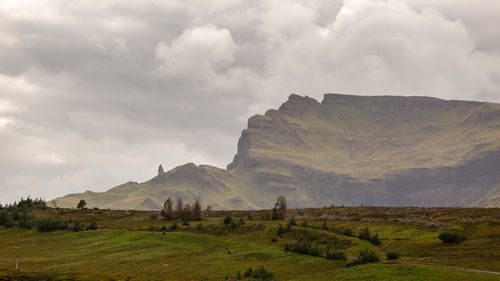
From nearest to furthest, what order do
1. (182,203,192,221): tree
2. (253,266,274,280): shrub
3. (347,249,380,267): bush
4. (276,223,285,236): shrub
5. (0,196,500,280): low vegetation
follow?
(0,196,500,280): low vegetation < (347,249,380,267): bush < (253,266,274,280): shrub < (276,223,285,236): shrub < (182,203,192,221): tree

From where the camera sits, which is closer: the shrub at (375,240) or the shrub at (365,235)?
the shrub at (375,240)

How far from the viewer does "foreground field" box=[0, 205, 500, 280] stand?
57834 mm

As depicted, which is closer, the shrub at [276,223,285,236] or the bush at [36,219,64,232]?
the shrub at [276,223,285,236]

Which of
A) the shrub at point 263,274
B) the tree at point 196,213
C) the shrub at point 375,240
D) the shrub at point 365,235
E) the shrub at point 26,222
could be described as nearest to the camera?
the shrub at point 263,274

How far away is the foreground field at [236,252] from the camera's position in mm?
57834

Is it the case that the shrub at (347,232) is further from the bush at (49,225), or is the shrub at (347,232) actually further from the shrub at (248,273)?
the bush at (49,225)

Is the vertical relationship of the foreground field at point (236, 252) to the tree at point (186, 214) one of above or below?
below

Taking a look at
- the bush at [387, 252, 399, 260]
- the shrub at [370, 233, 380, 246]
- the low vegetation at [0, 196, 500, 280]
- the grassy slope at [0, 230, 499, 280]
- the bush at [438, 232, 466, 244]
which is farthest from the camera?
the shrub at [370, 233, 380, 246]

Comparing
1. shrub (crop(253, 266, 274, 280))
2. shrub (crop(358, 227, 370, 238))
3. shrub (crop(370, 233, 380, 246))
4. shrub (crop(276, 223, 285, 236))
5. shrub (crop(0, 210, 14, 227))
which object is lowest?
shrub (crop(253, 266, 274, 280))

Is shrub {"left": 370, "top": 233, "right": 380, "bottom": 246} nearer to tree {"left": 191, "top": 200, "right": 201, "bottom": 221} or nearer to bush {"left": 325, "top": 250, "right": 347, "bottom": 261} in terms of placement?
bush {"left": 325, "top": 250, "right": 347, "bottom": 261}

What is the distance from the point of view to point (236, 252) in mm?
85688

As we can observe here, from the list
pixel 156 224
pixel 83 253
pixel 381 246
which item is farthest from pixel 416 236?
pixel 156 224

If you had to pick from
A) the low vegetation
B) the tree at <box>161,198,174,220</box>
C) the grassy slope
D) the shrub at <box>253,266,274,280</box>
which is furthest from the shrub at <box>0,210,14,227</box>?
the shrub at <box>253,266,274,280</box>

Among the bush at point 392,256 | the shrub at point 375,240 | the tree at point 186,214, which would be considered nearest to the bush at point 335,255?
the bush at point 392,256
